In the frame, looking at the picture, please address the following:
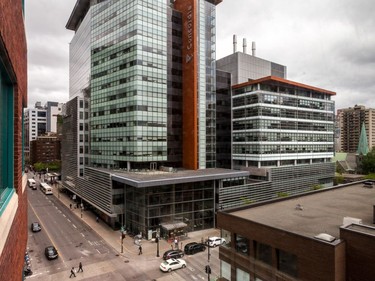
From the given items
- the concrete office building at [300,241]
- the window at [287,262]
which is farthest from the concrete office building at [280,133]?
the window at [287,262]

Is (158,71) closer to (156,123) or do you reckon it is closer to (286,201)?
(156,123)

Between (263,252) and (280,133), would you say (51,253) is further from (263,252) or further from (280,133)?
(280,133)

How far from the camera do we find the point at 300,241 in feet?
50.3

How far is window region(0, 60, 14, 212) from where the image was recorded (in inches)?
261

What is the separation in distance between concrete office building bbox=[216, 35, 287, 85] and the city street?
4421cm

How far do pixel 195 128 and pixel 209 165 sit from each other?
31.1 ft

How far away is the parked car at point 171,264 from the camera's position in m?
33.0

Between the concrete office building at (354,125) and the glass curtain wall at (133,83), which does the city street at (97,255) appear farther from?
the concrete office building at (354,125)

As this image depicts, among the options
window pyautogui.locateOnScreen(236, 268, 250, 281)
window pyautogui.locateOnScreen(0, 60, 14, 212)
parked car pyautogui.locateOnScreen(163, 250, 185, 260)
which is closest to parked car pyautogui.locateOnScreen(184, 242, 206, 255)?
parked car pyautogui.locateOnScreen(163, 250, 185, 260)

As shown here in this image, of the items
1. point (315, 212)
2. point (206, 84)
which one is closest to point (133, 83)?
point (206, 84)

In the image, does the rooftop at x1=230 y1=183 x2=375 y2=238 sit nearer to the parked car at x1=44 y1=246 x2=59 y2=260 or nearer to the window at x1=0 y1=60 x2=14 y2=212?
the window at x1=0 y1=60 x2=14 y2=212

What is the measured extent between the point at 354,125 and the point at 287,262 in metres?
204

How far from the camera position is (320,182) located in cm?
7425

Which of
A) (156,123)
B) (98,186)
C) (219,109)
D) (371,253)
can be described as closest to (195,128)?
(156,123)
